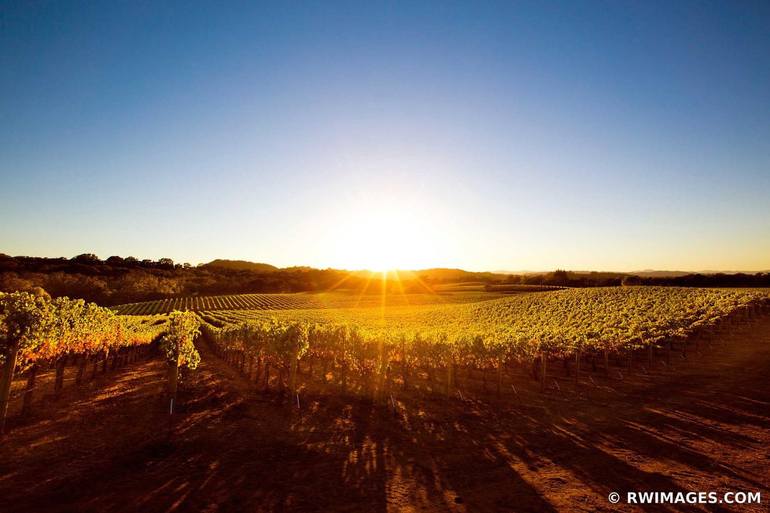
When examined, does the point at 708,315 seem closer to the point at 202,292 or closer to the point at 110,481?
the point at 110,481

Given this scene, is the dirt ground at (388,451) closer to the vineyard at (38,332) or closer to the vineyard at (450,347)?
the vineyard at (38,332)

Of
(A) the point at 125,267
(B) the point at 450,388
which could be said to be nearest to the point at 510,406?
(B) the point at 450,388

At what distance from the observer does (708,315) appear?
1730 inches

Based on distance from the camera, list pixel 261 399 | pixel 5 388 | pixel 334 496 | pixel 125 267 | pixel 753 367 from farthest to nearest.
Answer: pixel 125 267 < pixel 753 367 < pixel 261 399 < pixel 5 388 < pixel 334 496

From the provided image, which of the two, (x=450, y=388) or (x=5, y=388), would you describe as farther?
(x=450, y=388)

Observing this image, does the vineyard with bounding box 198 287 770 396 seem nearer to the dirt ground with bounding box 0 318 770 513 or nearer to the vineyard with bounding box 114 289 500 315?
the dirt ground with bounding box 0 318 770 513

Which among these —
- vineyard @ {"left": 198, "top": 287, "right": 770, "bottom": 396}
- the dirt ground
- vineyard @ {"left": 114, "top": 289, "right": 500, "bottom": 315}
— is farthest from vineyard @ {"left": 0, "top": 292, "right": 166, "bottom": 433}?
vineyard @ {"left": 114, "top": 289, "right": 500, "bottom": 315}

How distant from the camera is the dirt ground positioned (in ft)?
36.8

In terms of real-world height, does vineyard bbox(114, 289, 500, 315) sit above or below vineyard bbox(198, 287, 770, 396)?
below

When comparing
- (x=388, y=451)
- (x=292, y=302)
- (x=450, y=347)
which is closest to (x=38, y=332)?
(x=388, y=451)

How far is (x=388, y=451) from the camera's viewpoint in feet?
49.5

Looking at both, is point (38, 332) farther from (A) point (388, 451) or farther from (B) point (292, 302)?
(B) point (292, 302)

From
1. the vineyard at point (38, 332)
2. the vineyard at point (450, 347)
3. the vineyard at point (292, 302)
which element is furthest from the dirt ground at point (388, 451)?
the vineyard at point (292, 302)

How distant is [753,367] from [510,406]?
2186 cm
